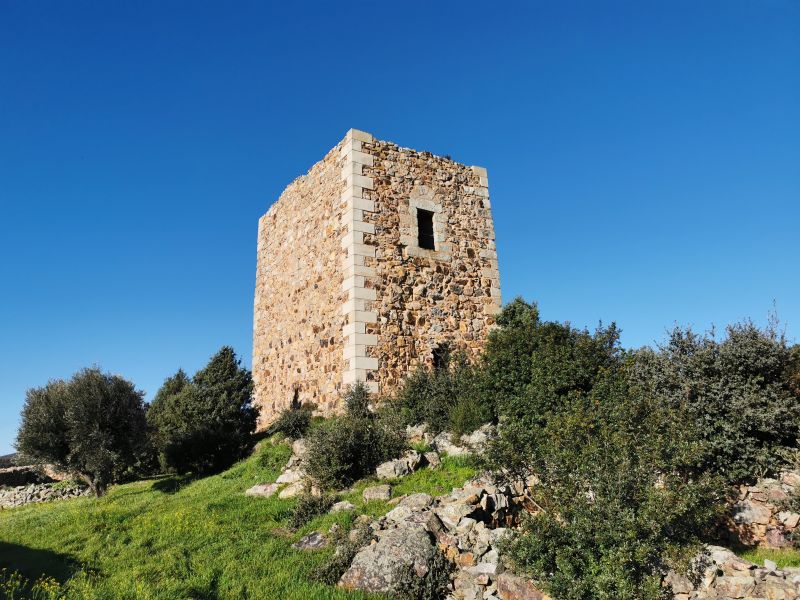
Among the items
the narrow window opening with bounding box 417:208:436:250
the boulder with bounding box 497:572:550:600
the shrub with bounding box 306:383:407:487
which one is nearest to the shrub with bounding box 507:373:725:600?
the boulder with bounding box 497:572:550:600

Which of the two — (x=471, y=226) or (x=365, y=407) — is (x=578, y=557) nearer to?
(x=365, y=407)

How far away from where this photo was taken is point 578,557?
259 inches

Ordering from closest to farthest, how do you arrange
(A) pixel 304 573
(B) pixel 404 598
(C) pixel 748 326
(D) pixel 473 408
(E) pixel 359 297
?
1. (B) pixel 404 598
2. (A) pixel 304 573
3. (C) pixel 748 326
4. (D) pixel 473 408
5. (E) pixel 359 297

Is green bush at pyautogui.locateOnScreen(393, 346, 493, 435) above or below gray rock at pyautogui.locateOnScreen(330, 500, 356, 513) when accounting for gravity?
above

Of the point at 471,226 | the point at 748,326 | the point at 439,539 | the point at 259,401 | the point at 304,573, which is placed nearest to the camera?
the point at 304,573

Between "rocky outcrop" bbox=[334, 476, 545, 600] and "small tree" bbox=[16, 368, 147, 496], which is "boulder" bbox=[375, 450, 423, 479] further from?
"small tree" bbox=[16, 368, 147, 496]

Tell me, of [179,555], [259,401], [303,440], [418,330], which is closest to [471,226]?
[418,330]

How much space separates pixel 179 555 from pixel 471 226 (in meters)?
11.6

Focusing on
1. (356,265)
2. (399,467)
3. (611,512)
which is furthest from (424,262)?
(611,512)

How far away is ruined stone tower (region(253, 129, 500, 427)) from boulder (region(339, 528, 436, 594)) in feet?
20.9

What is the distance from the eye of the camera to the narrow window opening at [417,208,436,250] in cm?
1564

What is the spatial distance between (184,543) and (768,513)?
8.74 metres

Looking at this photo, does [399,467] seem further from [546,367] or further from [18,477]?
[18,477]

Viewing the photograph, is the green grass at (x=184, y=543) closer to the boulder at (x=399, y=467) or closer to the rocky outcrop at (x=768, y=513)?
the boulder at (x=399, y=467)
